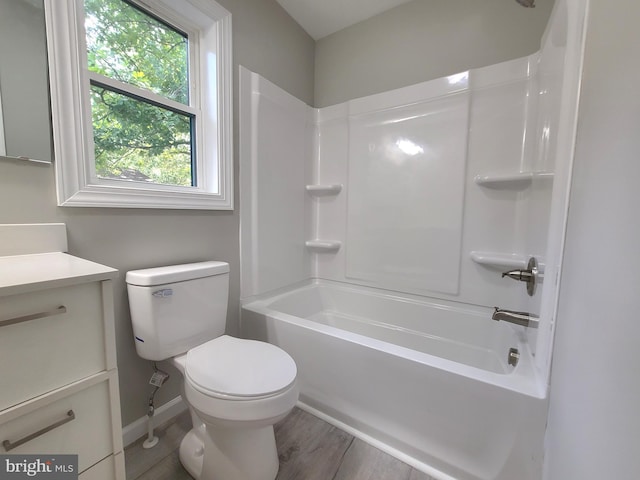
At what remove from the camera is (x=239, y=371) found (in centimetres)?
93

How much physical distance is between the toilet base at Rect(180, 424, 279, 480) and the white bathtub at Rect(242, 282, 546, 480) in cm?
40

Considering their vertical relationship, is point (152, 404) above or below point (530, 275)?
below

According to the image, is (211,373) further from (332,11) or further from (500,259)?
(332,11)

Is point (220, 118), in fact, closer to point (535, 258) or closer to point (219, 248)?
point (219, 248)

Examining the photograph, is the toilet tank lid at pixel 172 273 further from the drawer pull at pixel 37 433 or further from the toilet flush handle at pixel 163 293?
the drawer pull at pixel 37 433

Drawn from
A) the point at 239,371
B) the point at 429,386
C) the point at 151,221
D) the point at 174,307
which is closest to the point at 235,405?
the point at 239,371

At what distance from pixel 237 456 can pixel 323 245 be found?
139cm

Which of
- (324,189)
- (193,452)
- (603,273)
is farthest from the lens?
(324,189)

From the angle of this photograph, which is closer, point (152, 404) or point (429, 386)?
point (429, 386)

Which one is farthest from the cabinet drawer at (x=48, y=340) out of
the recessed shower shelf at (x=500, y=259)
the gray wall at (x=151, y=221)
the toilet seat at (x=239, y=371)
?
the recessed shower shelf at (x=500, y=259)

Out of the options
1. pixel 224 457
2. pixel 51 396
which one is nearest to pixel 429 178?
pixel 224 457

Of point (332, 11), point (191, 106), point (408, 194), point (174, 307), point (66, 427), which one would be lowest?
point (66, 427)

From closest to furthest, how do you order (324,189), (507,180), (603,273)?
(603,273) → (507,180) → (324,189)

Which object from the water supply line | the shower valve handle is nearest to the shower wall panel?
the shower valve handle
